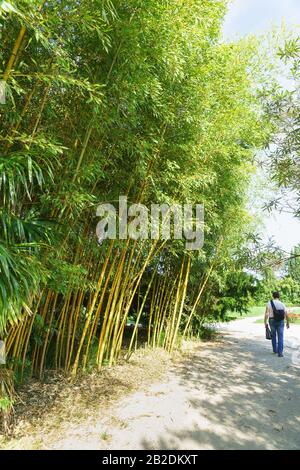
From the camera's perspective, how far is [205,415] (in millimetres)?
3008

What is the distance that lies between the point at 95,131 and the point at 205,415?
2642 mm

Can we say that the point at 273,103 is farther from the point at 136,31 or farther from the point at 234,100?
the point at 136,31

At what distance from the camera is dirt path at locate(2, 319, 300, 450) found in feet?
8.32

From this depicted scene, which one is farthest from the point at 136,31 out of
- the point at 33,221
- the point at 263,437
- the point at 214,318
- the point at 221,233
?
the point at 214,318

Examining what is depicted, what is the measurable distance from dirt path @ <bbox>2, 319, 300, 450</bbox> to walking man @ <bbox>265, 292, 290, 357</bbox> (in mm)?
637

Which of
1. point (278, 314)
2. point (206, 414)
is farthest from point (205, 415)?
point (278, 314)

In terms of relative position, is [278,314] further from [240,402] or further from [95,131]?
[95,131]

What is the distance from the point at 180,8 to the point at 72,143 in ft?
4.57

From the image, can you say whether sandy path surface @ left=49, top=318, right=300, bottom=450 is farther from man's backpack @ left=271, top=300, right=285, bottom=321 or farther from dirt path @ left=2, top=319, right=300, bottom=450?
man's backpack @ left=271, top=300, right=285, bottom=321

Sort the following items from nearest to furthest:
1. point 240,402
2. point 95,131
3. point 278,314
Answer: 1. point 95,131
2. point 240,402
3. point 278,314

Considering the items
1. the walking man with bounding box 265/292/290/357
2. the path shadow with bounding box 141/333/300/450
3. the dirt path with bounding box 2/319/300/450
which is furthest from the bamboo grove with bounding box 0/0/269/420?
the walking man with bounding box 265/292/290/357

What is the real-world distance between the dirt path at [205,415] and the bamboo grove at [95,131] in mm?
939

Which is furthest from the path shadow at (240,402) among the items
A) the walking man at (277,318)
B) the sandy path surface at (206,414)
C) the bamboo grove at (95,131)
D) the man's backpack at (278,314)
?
the bamboo grove at (95,131)

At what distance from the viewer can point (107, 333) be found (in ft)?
14.1
